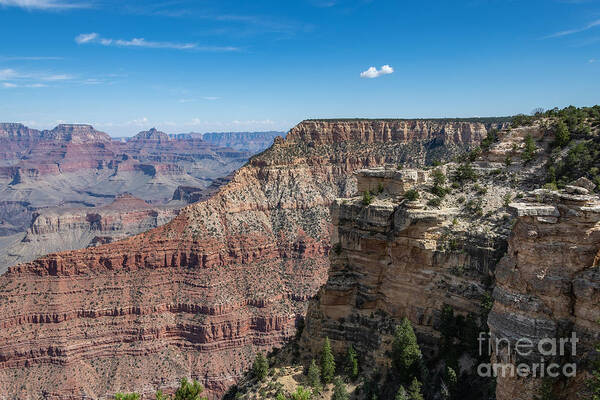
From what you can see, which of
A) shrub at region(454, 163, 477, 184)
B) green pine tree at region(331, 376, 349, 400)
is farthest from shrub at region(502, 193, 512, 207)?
green pine tree at region(331, 376, 349, 400)

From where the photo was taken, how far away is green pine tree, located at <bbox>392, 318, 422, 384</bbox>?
3528 cm

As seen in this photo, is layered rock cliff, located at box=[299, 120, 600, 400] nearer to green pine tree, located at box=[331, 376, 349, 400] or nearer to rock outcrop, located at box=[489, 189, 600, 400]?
rock outcrop, located at box=[489, 189, 600, 400]

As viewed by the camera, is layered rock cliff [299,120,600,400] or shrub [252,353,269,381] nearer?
layered rock cliff [299,120,600,400]

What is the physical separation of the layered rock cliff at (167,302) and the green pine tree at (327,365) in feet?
166

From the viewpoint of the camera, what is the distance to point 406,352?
35125 millimetres

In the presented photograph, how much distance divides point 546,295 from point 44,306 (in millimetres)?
93364

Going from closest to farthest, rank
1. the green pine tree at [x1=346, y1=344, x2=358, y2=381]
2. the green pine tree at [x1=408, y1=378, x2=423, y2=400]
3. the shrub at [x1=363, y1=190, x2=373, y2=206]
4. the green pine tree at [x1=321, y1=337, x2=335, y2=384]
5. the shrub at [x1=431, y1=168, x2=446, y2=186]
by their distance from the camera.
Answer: the green pine tree at [x1=408, y1=378, x2=423, y2=400]
the green pine tree at [x1=346, y1=344, x2=358, y2=381]
the green pine tree at [x1=321, y1=337, x2=335, y2=384]
the shrub at [x1=431, y1=168, x2=446, y2=186]
the shrub at [x1=363, y1=190, x2=373, y2=206]

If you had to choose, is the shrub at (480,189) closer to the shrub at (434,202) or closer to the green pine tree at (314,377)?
the shrub at (434,202)

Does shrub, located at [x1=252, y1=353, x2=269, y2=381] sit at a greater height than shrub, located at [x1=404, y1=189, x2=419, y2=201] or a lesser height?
lesser

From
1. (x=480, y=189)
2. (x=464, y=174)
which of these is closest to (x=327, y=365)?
(x=480, y=189)

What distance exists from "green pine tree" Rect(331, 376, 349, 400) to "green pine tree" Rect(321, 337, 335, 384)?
121cm

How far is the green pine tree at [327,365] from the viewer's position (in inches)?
1597

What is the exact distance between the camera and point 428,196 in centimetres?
4106

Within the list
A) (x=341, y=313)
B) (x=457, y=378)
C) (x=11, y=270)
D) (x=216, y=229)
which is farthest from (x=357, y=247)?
(x=11, y=270)
